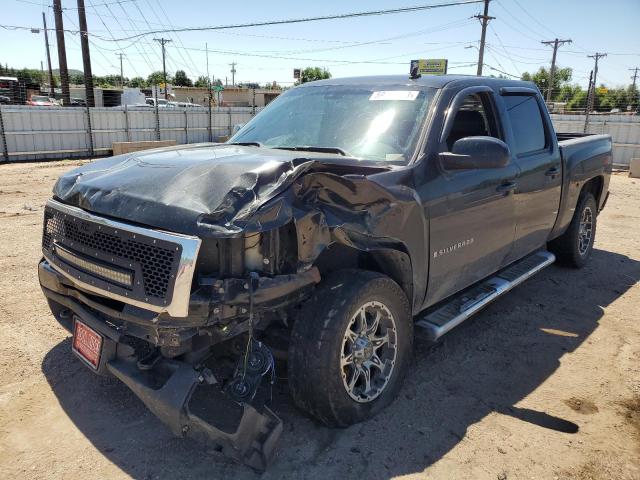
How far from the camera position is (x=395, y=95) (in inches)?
145

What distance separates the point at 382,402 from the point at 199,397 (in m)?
1.13

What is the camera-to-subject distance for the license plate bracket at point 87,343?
2.77 meters

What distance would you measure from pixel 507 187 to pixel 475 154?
875 mm

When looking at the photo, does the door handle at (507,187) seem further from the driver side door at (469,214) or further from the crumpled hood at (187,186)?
the crumpled hood at (187,186)

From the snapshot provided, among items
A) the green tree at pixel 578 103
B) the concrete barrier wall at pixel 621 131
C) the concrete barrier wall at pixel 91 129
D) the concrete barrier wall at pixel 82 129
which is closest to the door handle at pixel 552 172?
the concrete barrier wall at pixel 621 131

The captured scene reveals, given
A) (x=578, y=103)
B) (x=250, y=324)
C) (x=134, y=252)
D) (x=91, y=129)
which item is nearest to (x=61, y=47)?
(x=91, y=129)

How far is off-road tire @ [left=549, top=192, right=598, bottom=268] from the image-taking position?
5.77 metres

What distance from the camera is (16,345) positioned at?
385cm

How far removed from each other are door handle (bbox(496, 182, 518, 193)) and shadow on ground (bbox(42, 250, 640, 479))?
3.97 feet

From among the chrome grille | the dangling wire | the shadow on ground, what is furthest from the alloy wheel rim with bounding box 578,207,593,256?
the chrome grille

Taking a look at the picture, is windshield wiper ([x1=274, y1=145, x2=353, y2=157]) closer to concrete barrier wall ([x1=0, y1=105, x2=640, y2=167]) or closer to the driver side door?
the driver side door

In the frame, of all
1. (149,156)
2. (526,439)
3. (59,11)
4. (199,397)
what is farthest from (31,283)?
(59,11)

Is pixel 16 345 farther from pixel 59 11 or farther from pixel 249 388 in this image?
pixel 59 11

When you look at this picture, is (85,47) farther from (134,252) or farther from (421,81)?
(134,252)
